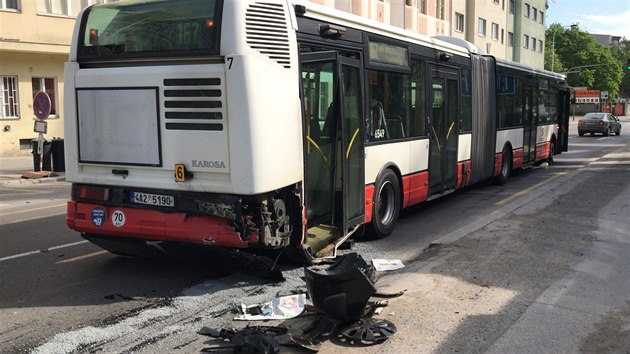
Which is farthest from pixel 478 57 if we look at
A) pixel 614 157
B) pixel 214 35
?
pixel 614 157

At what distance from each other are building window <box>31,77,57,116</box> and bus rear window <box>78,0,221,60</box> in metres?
19.4

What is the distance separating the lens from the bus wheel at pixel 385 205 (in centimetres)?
802

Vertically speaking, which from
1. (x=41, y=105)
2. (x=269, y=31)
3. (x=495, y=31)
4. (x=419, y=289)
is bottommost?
(x=419, y=289)

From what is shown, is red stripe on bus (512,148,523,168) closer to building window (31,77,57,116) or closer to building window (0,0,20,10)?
building window (31,77,57,116)

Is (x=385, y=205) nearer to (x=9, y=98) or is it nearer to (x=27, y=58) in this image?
(x=9, y=98)

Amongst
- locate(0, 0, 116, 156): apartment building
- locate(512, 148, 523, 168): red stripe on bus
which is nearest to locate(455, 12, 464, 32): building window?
locate(0, 0, 116, 156): apartment building

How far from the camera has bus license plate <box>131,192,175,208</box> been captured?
228 inches

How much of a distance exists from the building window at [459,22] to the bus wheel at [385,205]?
46.4 m

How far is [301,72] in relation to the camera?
607 cm

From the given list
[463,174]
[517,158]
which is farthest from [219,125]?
[517,158]

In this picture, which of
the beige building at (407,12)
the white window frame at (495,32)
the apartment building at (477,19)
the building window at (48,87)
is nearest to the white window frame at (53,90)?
the building window at (48,87)

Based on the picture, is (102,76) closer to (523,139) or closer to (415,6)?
(523,139)

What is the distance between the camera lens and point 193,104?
561 centimetres

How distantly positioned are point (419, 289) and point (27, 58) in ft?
71.9
